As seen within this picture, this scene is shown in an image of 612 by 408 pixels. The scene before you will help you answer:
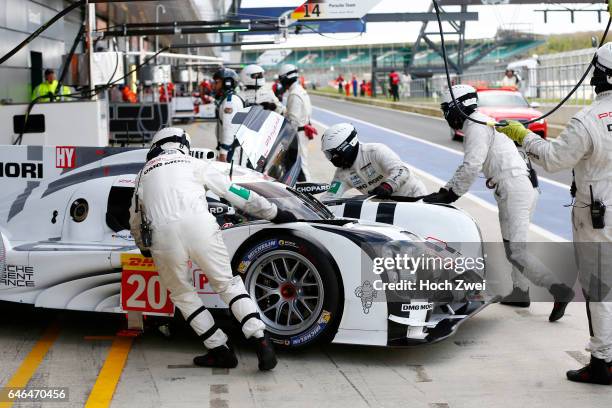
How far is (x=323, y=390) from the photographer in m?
5.74

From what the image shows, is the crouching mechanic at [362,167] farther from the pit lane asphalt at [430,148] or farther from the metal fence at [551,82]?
the metal fence at [551,82]

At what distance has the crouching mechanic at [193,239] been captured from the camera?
605 centimetres

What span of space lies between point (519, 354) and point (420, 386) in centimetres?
106

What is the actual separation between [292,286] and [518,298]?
2.49 meters

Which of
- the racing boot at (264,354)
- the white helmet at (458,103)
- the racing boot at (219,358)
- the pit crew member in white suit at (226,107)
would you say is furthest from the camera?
the pit crew member in white suit at (226,107)

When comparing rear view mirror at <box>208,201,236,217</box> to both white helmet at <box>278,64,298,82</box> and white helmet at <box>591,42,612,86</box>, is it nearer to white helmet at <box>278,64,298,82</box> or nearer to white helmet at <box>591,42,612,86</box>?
white helmet at <box>591,42,612,86</box>

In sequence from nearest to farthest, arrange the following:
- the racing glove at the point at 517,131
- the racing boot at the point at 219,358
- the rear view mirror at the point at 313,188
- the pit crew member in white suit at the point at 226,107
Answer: the racing boot at the point at 219,358 < the racing glove at the point at 517,131 < the rear view mirror at the point at 313,188 < the pit crew member in white suit at the point at 226,107

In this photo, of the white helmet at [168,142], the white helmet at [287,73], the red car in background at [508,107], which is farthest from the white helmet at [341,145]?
the red car in background at [508,107]

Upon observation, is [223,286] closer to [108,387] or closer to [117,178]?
[108,387]

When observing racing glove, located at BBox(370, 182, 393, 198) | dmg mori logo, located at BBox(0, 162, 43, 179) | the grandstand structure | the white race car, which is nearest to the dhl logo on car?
the white race car

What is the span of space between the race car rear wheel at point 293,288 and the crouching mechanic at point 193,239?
278 millimetres

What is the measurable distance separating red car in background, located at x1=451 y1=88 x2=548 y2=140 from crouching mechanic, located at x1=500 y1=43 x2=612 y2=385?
1750cm

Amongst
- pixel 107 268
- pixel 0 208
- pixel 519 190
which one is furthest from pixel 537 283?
pixel 0 208

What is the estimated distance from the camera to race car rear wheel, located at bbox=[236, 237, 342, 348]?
6.24m
